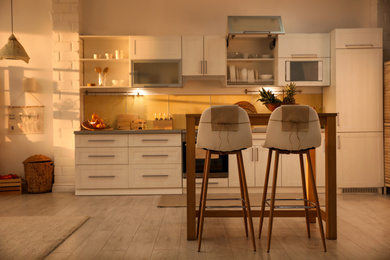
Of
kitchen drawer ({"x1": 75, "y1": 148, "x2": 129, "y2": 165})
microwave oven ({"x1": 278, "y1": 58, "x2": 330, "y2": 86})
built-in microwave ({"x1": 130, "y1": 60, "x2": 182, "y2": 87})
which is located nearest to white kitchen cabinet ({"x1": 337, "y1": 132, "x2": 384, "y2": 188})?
microwave oven ({"x1": 278, "y1": 58, "x2": 330, "y2": 86})

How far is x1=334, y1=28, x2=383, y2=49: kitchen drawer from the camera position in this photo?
16.3ft

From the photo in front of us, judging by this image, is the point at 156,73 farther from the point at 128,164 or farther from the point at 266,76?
the point at 266,76

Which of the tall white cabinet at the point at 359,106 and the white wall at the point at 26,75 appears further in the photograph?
the white wall at the point at 26,75

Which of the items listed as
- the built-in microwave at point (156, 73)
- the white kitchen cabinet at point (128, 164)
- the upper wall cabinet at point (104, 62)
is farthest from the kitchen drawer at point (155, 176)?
the upper wall cabinet at point (104, 62)

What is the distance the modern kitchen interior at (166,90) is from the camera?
16.1ft

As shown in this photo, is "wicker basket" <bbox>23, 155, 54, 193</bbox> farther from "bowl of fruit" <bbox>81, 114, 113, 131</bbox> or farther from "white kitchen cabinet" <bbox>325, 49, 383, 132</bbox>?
"white kitchen cabinet" <bbox>325, 49, 383, 132</bbox>

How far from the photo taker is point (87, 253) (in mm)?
2590

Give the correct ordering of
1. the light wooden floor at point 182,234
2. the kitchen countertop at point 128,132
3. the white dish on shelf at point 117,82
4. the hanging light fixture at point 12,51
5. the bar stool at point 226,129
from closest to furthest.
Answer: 1. the light wooden floor at point 182,234
2. the bar stool at point 226,129
3. the hanging light fixture at point 12,51
4. the kitchen countertop at point 128,132
5. the white dish on shelf at point 117,82

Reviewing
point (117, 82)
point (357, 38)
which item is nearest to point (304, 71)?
point (357, 38)

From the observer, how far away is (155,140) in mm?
4930

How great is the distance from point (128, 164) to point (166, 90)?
129 centimetres

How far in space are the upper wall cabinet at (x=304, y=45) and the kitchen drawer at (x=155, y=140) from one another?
186 cm

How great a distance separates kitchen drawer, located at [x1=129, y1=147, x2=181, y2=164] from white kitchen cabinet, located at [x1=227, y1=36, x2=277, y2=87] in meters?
1.27

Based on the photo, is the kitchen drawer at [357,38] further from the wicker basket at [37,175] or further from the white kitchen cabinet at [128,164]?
the wicker basket at [37,175]
